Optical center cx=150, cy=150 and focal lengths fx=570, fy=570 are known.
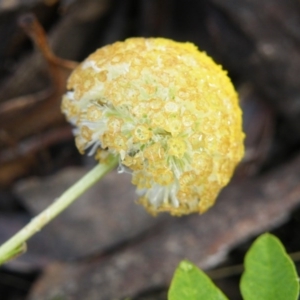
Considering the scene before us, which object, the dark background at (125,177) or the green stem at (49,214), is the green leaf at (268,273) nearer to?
the green stem at (49,214)

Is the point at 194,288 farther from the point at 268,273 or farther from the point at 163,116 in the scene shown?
the point at 163,116

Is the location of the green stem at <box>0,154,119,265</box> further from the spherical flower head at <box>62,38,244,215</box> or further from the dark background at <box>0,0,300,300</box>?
the dark background at <box>0,0,300,300</box>

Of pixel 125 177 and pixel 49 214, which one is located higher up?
pixel 49 214

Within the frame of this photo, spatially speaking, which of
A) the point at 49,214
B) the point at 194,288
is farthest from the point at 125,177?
the point at 194,288

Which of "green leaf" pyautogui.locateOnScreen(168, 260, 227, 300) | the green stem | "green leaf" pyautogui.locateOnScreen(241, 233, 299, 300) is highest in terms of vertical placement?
the green stem

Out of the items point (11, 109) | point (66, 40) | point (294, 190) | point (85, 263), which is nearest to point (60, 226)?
point (85, 263)

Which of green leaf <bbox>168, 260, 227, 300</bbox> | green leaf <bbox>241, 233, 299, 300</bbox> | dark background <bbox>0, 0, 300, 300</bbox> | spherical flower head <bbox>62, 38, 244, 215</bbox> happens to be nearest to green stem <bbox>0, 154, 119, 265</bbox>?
spherical flower head <bbox>62, 38, 244, 215</bbox>
